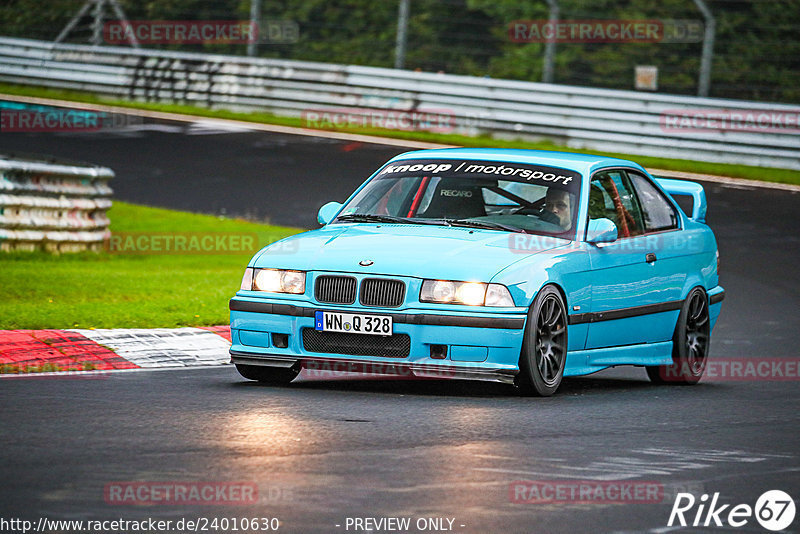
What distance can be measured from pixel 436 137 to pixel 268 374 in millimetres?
16467

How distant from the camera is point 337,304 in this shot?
8.95m

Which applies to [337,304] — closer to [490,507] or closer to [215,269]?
[490,507]

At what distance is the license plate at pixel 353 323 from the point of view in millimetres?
8820

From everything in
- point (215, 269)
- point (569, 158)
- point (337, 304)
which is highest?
point (569, 158)

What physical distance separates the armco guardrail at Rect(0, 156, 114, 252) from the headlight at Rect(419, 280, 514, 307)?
8.23 metres

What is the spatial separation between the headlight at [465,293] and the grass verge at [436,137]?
14.6 metres

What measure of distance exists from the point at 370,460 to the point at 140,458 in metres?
1.02

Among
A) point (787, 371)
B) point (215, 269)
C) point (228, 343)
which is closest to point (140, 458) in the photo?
point (228, 343)

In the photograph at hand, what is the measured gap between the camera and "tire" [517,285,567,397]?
8891mm

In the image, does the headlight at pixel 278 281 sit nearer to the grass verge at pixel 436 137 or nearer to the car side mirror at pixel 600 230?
the car side mirror at pixel 600 230

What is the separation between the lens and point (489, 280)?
28.8 feet

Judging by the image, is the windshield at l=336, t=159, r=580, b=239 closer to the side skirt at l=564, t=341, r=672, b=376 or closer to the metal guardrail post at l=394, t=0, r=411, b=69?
the side skirt at l=564, t=341, r=672, b=376

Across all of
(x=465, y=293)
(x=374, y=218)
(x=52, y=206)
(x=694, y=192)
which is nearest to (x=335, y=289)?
(x=465, y=293)

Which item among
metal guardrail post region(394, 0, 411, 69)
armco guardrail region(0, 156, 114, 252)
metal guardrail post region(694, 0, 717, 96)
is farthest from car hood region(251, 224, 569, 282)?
metal guardrail post region(394, 0, 411, 69)
